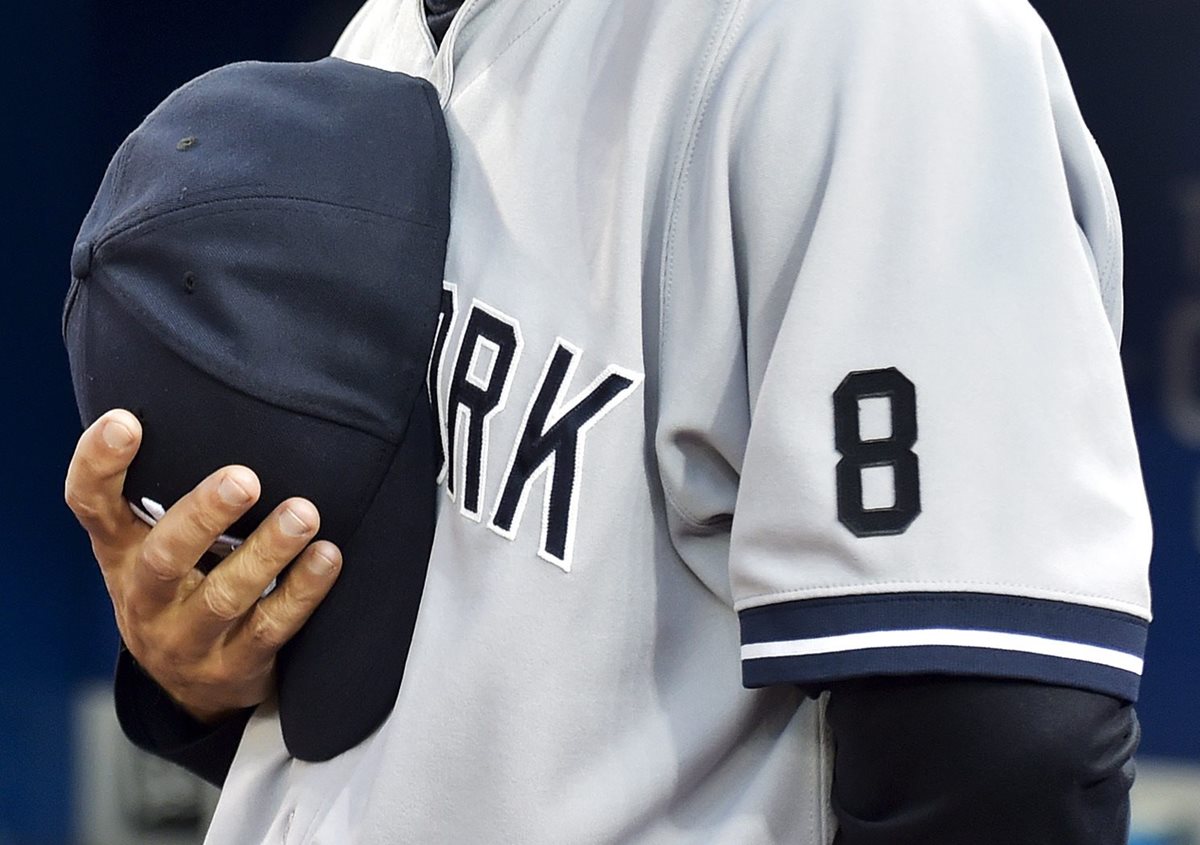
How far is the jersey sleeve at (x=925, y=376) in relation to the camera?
0.56m

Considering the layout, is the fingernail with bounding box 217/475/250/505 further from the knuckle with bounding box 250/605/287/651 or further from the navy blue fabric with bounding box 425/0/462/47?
the navy blue fabric with bounding box 425/0/462/47

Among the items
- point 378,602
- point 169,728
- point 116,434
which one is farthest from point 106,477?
point 169,728

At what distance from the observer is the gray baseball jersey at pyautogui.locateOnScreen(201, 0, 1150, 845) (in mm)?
562

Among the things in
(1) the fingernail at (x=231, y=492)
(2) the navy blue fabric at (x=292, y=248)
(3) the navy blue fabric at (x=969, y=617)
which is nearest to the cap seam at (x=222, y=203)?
(2) the navy blue fabric at (x=292, y=248)

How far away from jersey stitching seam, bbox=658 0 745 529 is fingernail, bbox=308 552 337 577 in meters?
0.18

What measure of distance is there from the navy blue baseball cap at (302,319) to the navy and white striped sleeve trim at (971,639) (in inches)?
9.3

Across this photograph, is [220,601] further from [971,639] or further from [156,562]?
[971,639]

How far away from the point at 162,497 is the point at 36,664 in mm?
2293

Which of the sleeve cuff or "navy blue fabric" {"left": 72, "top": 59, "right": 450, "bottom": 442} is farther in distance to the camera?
the sleeve cuff

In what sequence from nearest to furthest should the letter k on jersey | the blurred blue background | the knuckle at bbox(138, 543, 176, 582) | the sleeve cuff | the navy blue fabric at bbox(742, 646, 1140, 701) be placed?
the navy blue fabric at bbox(742, 646, 1140, 701) < the letter k on jersey < the knuckle at bbox(138, 543, 176, 582) < the sleeve cuff < the blurred blue background

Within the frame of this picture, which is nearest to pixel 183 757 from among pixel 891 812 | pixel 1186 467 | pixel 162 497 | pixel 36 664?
pixel 162 497

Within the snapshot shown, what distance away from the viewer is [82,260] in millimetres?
724

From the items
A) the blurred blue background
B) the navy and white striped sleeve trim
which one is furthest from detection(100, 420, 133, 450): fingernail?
the blurred blue background

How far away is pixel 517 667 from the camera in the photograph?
0.66 metres
